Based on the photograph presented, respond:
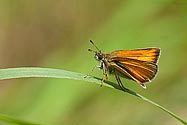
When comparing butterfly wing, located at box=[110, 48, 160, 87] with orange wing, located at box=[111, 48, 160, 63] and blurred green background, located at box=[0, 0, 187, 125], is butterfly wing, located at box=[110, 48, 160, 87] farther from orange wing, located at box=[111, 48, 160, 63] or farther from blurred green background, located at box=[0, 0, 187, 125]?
blurred green background, located at box=[0, 0, 187, 125]

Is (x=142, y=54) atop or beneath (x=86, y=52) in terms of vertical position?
atop

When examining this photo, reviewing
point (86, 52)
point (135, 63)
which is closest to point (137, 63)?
point (135, 63)

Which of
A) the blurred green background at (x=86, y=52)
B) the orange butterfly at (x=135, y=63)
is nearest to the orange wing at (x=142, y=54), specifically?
the orange butterfly at (x=135, y=63)

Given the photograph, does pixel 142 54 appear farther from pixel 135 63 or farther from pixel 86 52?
pixel 86 52

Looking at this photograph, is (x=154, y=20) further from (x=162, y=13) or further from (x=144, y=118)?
(x=144, y=118)

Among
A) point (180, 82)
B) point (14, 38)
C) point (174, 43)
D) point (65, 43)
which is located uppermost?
point (14, 38)

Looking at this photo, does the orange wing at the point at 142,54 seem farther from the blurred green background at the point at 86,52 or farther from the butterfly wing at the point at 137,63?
the blurred green background at the point at 86,52

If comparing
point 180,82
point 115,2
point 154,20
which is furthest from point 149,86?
point 115,2
